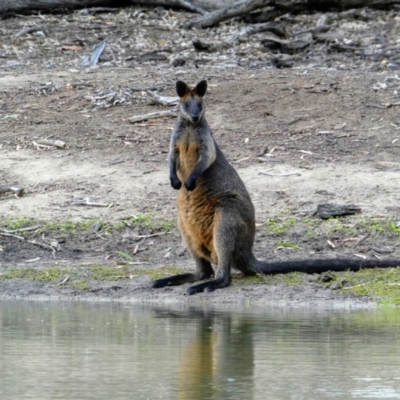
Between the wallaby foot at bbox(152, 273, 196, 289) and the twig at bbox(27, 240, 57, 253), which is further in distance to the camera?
the twig at bbox(27, 240, 57, 253)

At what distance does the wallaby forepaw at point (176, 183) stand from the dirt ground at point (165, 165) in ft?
2.45

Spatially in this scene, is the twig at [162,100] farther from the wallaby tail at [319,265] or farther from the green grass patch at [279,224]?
the wallaby tail at [319,265]

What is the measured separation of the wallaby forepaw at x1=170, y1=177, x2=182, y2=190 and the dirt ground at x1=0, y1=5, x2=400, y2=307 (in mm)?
748

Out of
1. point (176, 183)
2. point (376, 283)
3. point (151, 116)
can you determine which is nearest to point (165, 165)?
point (151, 116)

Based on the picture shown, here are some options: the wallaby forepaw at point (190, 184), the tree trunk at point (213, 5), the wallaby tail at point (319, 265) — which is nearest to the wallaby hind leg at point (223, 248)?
the wallaby forepaw at point (190, 184)

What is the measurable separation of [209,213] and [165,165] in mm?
2665

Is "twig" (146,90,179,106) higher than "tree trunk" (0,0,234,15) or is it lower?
lower

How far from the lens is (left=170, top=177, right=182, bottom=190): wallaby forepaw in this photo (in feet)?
29.1

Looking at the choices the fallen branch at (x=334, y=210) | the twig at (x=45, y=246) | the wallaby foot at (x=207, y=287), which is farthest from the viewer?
the fallen branch at (x=334, y=210)

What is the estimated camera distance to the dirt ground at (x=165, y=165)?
384 inches

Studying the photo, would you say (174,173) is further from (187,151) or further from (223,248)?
(223,248)

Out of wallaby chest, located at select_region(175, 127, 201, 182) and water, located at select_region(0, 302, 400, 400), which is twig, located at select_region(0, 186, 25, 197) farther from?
water, located at select_region(0, 302, 400, 400)

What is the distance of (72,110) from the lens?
12.9 metres

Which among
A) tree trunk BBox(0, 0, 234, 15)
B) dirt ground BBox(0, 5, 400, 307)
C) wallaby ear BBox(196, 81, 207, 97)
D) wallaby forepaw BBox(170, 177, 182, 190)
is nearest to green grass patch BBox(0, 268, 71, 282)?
dirt ground BBox(0, 5, 400, 307)
